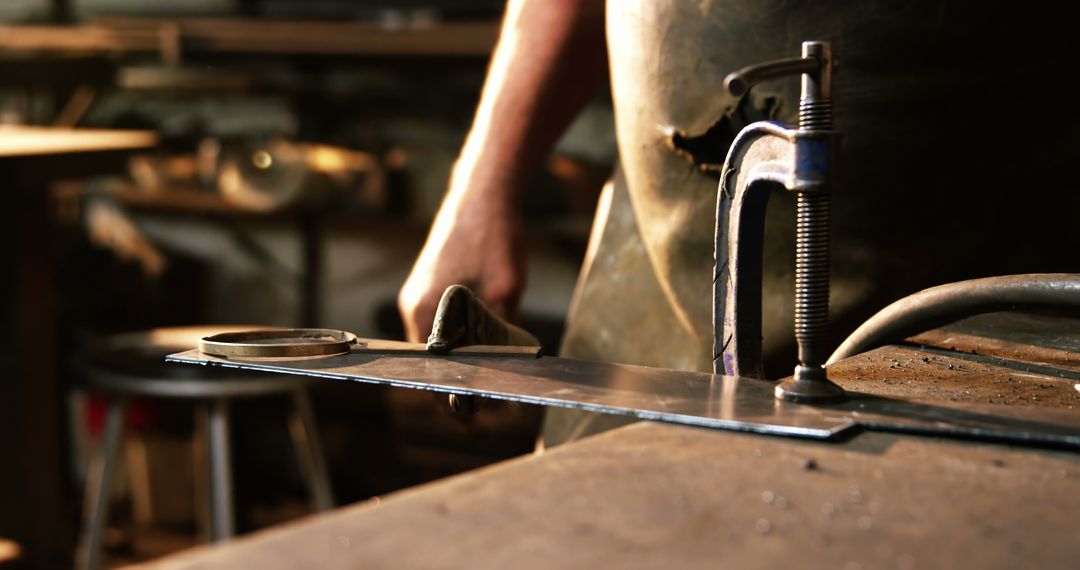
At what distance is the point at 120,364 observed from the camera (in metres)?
2.63

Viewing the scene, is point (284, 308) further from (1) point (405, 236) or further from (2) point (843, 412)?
(2) point (843, 412)

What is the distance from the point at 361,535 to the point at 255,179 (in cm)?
326

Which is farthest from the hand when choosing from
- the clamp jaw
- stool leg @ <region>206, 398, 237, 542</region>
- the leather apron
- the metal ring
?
stool leg @ <region>206, 398, 237, 542</region>

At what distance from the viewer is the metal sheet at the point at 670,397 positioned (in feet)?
2.26

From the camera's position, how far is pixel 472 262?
1.27 m

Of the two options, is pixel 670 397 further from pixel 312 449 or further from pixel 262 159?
pixel 262 159

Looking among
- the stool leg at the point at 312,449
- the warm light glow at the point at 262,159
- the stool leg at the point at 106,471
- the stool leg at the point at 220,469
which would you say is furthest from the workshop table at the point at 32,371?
the warm light glow at the point at 262,159

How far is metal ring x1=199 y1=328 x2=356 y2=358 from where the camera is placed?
2.83 feet

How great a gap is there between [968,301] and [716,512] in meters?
0.36

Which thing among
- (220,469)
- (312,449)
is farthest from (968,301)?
(312,449)

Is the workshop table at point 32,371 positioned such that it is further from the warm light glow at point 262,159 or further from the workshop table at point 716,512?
the workshop table at point 716,512

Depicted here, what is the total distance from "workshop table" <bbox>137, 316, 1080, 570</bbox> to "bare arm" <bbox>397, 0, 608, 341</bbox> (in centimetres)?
58

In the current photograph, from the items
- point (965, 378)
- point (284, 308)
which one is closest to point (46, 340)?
point (284, 308)

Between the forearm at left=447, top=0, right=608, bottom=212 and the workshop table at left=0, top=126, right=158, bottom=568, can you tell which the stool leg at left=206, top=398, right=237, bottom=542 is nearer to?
the workshop table at left=0, top=126, right=158, bottom=568
